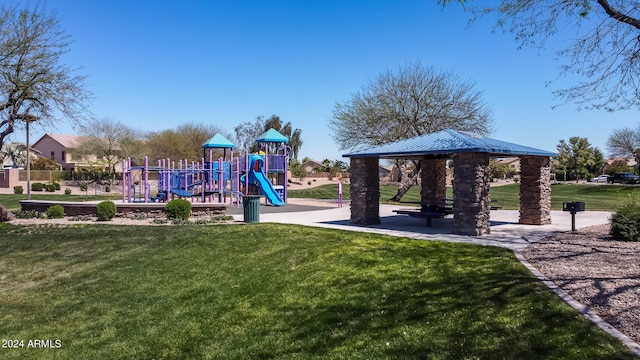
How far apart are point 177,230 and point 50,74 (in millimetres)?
8275

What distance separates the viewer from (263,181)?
25578 millimetres

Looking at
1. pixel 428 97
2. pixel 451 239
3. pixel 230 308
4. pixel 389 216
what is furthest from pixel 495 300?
pixel 428 97

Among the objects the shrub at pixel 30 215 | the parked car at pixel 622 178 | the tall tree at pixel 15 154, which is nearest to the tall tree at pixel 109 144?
the tall tree at pixel 15 154

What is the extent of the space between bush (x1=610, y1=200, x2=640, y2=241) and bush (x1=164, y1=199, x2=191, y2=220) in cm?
1425

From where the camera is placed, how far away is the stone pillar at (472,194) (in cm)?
1203

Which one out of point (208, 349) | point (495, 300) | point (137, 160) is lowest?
point (208, 349)

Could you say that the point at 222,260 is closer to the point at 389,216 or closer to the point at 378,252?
the point at 378,252

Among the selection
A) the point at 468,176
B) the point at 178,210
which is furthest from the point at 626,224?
the point at 178,210

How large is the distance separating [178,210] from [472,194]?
1129cm

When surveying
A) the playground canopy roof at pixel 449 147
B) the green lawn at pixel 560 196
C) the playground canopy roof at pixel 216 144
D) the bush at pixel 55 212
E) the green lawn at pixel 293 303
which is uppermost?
the playground canopy roof at pixel 216 144

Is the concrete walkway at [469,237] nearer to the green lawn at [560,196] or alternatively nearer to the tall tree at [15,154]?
the green lawn at [560,196]

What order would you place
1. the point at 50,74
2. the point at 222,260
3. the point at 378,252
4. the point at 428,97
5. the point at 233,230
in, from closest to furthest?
Answer: the point at 378,252 → the point at 222,260 → the point at 233,230 → the point at 50,74 → the point at 428,97

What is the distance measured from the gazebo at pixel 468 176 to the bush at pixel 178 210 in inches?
268

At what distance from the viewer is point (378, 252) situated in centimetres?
937
